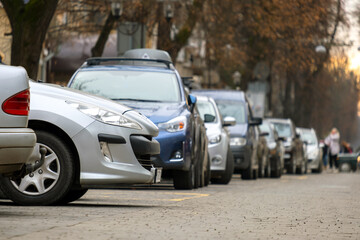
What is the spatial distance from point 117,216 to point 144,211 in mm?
955

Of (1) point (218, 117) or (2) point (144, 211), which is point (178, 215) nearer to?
(2) point (144, 211)

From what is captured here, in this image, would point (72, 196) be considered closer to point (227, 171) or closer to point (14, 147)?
point (14, 147)

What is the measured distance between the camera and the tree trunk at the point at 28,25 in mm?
20297

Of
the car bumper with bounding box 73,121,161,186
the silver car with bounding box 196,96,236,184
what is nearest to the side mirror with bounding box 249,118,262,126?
the silver car with bounding box 196,96,236,184

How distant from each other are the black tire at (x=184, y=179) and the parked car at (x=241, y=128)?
8.56 meters

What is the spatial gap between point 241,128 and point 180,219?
1564 cm

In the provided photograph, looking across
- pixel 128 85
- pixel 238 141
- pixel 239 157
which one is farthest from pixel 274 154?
pixel 128 85

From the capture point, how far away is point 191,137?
1616 cm

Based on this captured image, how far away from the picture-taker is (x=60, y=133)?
11.4 metres

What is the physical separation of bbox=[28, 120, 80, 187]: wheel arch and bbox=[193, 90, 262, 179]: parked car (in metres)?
14.0

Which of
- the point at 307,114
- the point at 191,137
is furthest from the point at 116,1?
the point at 307,114

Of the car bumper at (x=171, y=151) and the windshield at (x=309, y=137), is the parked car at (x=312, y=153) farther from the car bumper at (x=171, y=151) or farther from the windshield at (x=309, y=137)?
the car bumper at (x=171, y=151)

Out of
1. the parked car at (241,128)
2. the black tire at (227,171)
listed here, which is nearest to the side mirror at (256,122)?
the parked car at (241,128)

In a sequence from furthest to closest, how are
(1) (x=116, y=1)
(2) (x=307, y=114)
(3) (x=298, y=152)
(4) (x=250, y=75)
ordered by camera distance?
1. (2) (x=307, y=114)
2. (4) (x=250, y=75)
3. (3) (x=298, y=152)
4. (1) (x=116, y=1)
